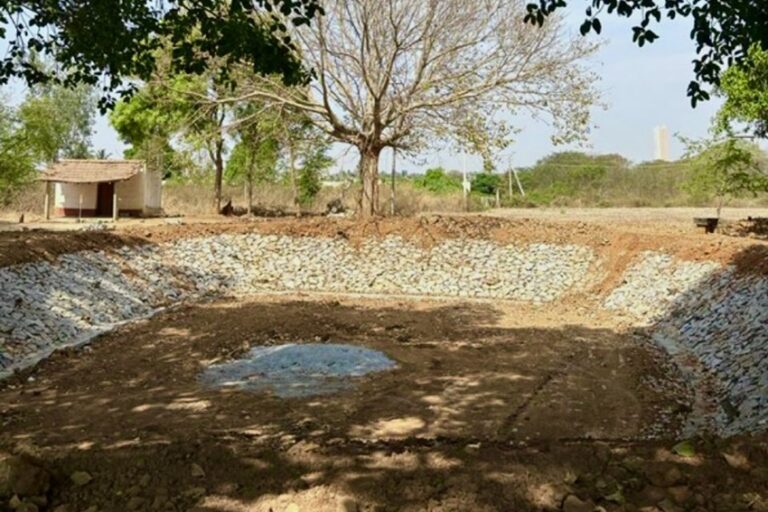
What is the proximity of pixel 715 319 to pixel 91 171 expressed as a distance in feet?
81.4

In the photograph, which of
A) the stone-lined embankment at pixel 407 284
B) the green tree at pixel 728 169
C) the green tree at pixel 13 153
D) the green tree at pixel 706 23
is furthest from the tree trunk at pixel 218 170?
the green tree at pixel 706 23

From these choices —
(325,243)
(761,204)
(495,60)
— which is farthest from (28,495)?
(761,204)

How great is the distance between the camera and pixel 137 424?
6582 millimetres

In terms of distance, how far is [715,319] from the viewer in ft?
34.6

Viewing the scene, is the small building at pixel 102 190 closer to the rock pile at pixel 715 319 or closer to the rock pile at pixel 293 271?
the rock pile at pixel 293 271

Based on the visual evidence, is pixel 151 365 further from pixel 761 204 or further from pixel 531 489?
pixel 761 204

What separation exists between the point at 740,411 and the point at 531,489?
421 centimetres

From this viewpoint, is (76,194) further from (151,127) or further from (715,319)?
(715,319)

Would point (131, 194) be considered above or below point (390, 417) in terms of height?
above

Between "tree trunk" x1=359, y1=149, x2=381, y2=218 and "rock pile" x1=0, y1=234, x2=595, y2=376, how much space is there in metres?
2.49

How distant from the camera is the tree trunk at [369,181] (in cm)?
2042

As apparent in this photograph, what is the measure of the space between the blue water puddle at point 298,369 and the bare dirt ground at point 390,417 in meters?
0.25

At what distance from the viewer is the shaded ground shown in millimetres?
3494

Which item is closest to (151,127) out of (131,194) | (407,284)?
(131,194)
